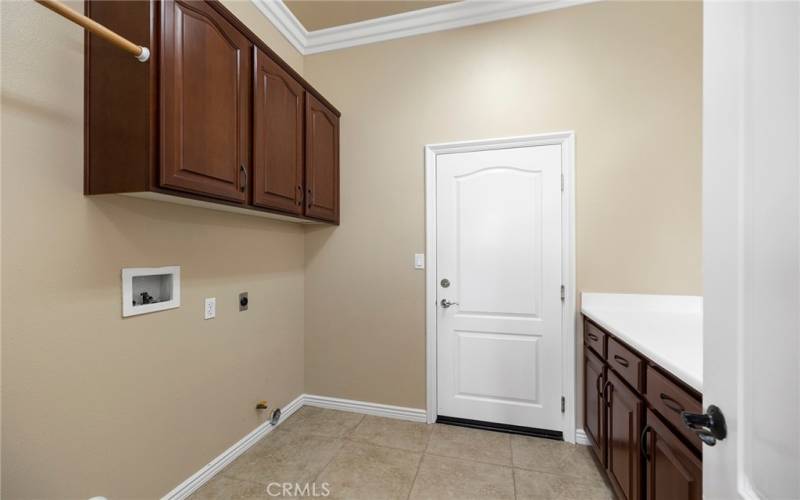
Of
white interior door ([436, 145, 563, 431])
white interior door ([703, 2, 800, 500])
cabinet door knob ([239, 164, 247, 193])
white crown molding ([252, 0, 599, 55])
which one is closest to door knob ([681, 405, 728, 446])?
white interior door ([703, 2, 800, 500])

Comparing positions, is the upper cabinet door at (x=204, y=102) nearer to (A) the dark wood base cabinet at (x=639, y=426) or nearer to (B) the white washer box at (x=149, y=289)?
(B) the white washer box at (x=149, y=289)

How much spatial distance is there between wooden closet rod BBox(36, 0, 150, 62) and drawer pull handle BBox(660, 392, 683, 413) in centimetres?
219

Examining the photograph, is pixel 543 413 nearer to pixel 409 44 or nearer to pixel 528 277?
pixel 528 277

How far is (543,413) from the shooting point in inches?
90.5

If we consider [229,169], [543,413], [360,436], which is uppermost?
[229,169]

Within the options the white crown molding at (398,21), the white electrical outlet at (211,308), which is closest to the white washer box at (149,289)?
the white electrical outlet at (211,308)

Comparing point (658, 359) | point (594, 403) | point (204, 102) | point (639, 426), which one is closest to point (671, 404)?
point (658, 359)

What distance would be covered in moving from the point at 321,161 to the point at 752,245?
2304 mm

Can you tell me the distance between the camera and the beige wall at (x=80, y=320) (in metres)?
1.13

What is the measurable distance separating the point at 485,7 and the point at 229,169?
83.1 inches

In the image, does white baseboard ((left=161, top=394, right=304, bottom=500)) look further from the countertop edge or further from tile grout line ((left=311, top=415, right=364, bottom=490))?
the countertop edge

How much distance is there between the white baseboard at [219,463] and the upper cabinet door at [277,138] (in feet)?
4.89

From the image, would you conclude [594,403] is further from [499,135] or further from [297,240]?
[297,240]

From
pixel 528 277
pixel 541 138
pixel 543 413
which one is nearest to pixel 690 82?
pixel 541 138
